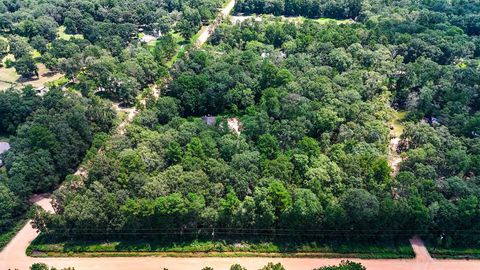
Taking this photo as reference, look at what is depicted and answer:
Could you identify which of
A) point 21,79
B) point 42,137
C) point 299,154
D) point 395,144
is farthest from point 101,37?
point 395,144

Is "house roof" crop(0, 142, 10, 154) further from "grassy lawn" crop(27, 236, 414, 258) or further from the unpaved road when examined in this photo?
"grassy lawn" crop(27, 236, 414, 258)

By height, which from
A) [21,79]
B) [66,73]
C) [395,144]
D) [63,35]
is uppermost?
[395,144]

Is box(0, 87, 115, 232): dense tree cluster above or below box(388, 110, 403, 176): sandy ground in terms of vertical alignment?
above

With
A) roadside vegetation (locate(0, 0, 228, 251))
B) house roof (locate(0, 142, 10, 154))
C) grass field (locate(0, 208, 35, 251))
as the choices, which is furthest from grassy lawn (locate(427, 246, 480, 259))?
house roof (locate(0, 142, 10, 154))

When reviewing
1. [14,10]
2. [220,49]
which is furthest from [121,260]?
[14,10]

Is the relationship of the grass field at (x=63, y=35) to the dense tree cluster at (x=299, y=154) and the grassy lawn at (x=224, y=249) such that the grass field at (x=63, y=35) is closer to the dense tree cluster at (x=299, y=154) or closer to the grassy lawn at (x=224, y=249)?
the dense tree cluster at (x=299, y=154)

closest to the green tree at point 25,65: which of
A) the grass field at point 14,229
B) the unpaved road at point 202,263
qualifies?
the grass field at point 14,229

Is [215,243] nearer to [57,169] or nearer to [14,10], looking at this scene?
[57,169]

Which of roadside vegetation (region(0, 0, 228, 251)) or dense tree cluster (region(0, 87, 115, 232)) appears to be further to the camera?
roadside vegetation (region(0, 0, 228, 251))

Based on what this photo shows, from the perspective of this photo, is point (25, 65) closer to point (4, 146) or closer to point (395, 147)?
point (4, 146)
